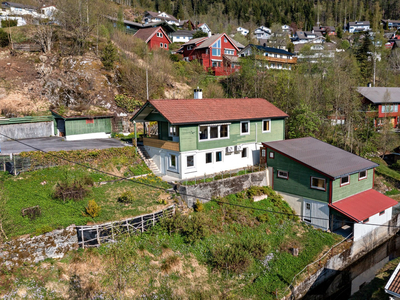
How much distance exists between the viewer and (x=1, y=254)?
15.0 m

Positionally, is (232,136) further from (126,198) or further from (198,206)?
(126,198)

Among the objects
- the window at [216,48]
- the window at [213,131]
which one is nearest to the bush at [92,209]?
the window at [213,131]

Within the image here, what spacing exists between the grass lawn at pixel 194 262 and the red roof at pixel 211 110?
23.9ft

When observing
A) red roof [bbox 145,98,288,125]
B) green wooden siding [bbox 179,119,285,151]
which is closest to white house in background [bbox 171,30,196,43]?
red roof [bbox 145,98,288,125]

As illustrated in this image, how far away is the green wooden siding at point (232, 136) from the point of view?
24.7 m

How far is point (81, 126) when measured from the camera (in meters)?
33.7

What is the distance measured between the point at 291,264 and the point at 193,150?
1123 cm

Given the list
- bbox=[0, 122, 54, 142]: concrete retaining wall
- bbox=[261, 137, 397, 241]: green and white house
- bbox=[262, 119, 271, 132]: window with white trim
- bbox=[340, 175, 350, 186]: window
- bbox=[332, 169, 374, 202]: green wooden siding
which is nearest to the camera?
bbox=[261, 137, 397, 241]: green and white house

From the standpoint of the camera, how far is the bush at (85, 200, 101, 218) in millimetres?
18406

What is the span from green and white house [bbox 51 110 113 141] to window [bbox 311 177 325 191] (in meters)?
23.2

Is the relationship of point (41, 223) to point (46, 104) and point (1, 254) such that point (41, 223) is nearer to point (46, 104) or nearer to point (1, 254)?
point (1, 254)

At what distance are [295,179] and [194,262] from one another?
11365 mm

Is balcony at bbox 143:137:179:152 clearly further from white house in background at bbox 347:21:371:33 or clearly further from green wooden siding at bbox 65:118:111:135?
white house in background at bbox 347:21:371:33

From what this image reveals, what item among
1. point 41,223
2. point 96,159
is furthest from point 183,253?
point 96,159
